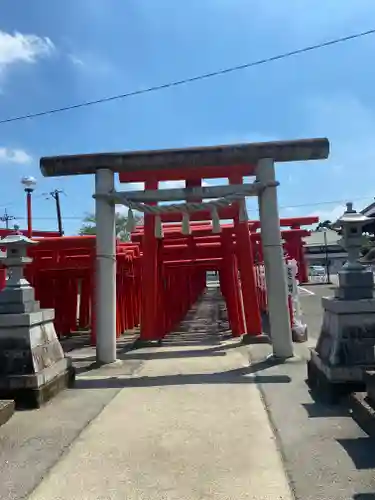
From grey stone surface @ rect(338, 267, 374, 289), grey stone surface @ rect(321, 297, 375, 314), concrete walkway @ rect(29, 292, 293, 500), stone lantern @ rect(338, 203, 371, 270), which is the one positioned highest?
stone lantern @ rect(338, 203, 371, 270)

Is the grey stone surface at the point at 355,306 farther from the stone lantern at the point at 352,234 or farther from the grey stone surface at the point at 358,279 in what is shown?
the stone lantern at the point at 352,234

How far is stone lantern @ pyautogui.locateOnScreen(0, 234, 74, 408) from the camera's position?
534cm

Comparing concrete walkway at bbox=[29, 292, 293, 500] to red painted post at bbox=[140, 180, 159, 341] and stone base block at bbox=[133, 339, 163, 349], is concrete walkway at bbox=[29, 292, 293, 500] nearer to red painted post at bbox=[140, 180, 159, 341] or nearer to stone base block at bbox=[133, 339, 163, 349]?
stone base block at bbox=[133, 339, 163, 349]

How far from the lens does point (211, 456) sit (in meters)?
3.79

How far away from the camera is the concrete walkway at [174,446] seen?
3.22 m

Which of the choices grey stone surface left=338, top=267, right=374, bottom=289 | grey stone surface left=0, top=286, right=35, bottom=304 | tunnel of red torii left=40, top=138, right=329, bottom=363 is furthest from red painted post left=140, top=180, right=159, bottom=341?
grey stone surface left=338, top=267, right=374, bottom=289

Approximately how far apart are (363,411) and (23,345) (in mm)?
3719

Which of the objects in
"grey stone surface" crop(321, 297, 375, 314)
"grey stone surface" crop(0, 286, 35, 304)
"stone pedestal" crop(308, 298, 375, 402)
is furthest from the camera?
"grey stone surface" crop(0, 286, 35, 304)

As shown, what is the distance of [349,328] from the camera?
205 inches

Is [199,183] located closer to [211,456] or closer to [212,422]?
[212,422]

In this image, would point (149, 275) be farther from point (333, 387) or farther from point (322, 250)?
point (322, 250)

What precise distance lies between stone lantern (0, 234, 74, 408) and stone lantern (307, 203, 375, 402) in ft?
10.6

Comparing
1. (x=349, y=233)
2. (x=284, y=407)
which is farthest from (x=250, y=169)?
(x=284, y=407)

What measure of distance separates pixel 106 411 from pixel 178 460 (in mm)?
1733
